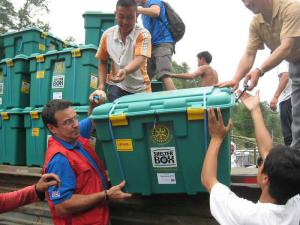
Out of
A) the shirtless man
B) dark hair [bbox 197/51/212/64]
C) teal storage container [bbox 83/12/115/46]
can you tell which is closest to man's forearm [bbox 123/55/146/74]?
teal storage container [bbox 83/12/115/46]

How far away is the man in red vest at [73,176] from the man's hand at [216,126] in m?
0.76

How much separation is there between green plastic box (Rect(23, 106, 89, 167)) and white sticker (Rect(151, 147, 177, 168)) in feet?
6.06

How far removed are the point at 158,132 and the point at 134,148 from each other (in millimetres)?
192

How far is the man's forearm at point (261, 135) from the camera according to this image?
85.6 inches

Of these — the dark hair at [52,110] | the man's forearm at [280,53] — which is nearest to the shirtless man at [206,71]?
the man's forearm at [280,53]

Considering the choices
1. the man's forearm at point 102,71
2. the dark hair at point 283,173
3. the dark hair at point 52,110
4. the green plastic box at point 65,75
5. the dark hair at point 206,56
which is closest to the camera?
the dark hair at point 283,173

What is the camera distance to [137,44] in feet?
10.0

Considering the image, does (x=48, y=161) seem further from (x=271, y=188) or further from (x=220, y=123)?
(x=271, y=188)

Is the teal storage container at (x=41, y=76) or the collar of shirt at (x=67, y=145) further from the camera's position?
the teal storage container at (x=41, y=76)

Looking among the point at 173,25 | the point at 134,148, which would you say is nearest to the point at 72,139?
the point at 134,148

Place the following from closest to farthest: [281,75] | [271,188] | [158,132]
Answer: [271,188], [158,132], [281,75]

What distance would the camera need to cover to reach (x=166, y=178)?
91.7 inches

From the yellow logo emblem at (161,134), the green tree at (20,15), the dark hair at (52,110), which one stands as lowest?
the yellow logo emblem at (161,134)

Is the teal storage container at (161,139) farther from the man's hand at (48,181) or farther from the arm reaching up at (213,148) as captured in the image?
the man's hand at (48,181)
